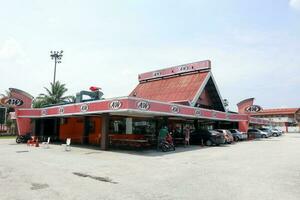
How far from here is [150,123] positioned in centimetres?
2606

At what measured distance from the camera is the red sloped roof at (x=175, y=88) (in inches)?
1356

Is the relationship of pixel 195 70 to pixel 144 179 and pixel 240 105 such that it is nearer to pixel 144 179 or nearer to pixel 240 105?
pixel 240 105

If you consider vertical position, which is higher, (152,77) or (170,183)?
(152,77)

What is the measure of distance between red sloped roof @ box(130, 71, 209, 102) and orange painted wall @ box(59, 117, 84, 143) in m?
12.3

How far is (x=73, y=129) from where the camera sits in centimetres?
2911

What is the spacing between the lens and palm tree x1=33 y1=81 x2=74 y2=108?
44.1 m

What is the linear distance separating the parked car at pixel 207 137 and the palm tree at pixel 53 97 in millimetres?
25042

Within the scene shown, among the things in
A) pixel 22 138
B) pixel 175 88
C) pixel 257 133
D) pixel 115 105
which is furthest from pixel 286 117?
pixel 115 105

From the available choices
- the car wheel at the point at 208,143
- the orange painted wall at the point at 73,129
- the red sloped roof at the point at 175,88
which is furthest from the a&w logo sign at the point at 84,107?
the red sloped roof at the point at 175,88

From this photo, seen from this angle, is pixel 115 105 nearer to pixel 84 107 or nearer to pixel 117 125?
pixel 84 107

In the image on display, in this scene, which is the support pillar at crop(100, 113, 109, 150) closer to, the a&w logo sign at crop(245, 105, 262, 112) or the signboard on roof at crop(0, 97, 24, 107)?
the signboard on roof at crop(0, 97, 24, 107)

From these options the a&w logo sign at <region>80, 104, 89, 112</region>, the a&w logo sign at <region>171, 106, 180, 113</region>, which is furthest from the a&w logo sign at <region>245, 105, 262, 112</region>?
the a&w logo sign at <region>80, 104, 89, 112</region>

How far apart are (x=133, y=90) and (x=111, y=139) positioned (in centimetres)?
2212

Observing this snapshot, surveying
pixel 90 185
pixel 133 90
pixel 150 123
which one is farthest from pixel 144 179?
pixel 133 90
